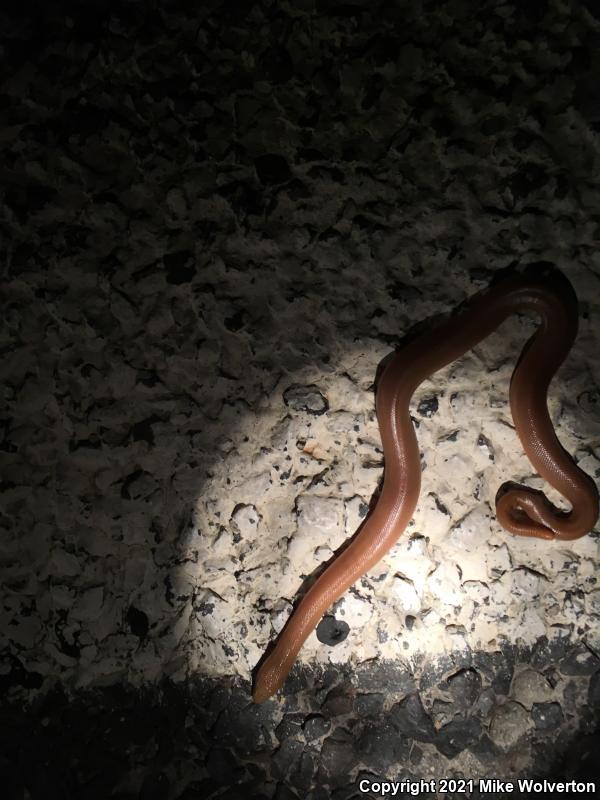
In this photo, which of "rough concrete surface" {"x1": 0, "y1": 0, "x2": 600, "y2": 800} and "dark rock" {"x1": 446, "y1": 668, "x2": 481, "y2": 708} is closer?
"rough concrete surface" {"x1": 0, "y1": 0, "x2": 600, "y2": 800}

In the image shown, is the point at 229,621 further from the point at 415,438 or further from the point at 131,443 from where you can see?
the point at 415,438

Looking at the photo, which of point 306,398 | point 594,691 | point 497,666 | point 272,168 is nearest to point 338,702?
point 497,666

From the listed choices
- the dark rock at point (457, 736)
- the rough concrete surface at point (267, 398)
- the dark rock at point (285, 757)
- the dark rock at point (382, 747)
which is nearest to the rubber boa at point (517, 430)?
the rough concrete surface at point (267, 398)

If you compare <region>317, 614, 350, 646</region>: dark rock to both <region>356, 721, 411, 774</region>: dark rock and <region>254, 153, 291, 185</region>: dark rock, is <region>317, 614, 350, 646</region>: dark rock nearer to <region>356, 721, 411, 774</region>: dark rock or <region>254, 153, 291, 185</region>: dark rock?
<region>356, 721, 411, 774</region>: dark rock

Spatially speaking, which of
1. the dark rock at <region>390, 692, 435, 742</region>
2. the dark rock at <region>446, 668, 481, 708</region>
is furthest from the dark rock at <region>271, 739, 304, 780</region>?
the dark rock at <region>446, 668, 481, 708</region>

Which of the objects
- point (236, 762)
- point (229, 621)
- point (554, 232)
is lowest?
point (236, 762)

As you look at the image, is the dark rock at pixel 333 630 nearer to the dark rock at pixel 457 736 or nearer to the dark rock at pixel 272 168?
the dark rock at pixel 457 736

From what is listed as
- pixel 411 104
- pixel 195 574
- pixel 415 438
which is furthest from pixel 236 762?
pixel 411 104

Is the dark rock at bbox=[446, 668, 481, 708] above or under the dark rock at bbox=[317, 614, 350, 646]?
above

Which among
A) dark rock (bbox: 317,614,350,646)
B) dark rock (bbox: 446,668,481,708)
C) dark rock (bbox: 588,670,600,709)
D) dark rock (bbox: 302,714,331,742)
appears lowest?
dark rock (bbox: 302,714,331,742)
